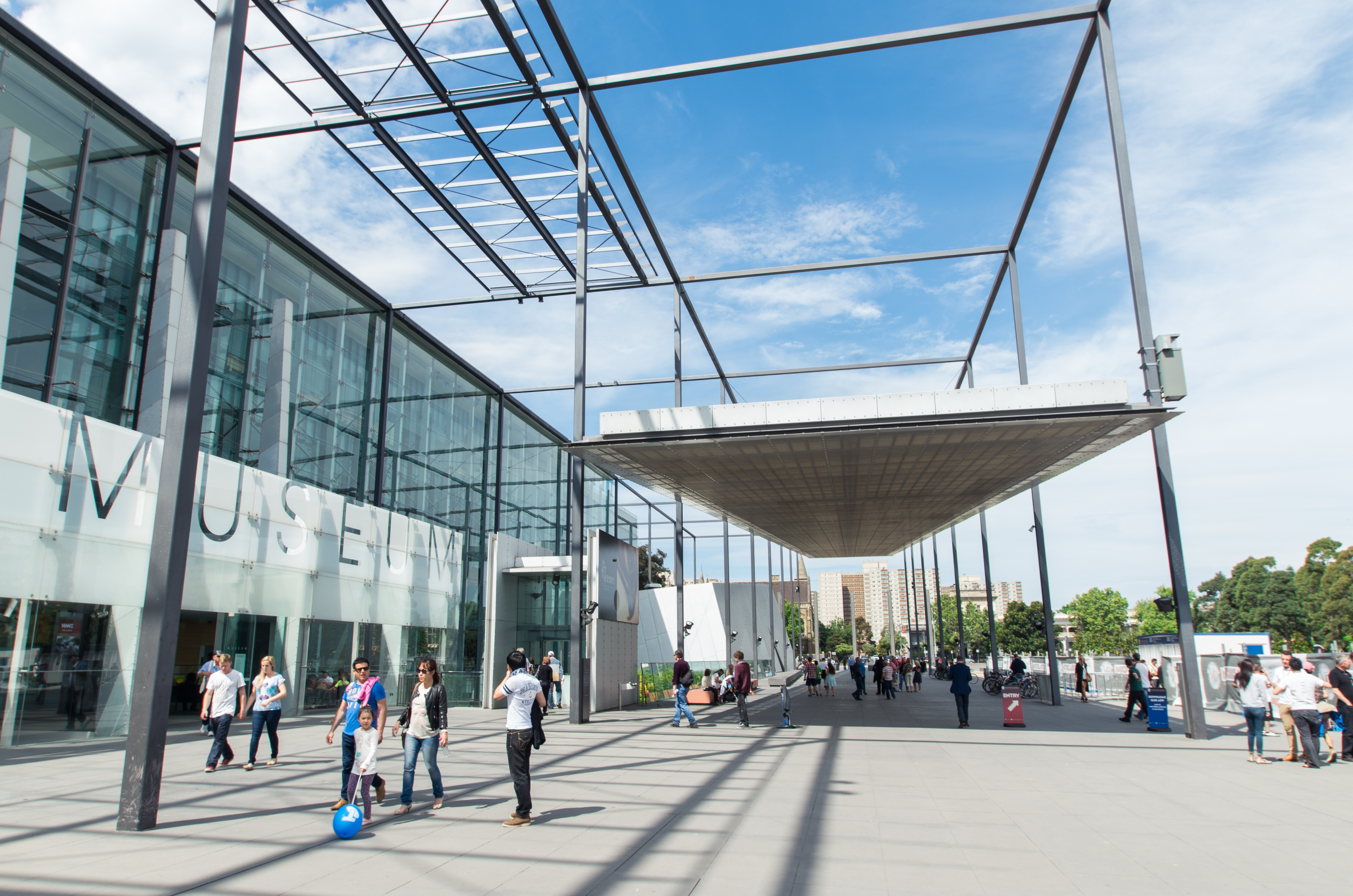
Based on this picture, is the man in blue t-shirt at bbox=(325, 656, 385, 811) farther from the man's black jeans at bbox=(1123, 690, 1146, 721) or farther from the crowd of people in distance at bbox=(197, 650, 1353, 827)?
the man's black jeans at bbox=(1123, 690, 1146, 721)

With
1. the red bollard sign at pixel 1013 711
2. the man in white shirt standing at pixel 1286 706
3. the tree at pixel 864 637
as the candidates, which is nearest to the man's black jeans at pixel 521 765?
the man in white shirt standing at pixel 1286 706

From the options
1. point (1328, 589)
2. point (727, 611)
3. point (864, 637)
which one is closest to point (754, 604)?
point (727, 611)

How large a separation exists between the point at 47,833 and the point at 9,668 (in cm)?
690

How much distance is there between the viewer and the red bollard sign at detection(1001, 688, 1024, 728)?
16.0 metres

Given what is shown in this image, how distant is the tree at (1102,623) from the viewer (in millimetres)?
101812

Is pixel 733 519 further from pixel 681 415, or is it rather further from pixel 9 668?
pixel 9 668

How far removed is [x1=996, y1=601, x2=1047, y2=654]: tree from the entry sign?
8796 cm

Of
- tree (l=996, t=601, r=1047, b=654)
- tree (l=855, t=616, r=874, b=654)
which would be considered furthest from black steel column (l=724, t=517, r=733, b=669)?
tree (l=855, t=616, r=874, b=654)

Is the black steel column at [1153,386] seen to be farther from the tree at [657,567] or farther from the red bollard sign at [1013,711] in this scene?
the tree at [657,567]

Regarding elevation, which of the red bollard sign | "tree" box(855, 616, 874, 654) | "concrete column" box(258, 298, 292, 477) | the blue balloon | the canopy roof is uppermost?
"concrete column" box(258, 298, 292, 477)

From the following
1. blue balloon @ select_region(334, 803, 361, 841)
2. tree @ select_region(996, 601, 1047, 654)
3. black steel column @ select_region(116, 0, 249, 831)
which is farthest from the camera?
tree @ select_region(996, 601, 1047, 654)

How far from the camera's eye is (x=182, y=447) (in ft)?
23.5

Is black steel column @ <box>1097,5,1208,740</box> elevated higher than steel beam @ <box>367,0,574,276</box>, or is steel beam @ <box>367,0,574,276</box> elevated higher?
steel beam @ <box>367,0,574,276</box>

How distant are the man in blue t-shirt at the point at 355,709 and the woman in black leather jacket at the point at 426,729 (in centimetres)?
34
